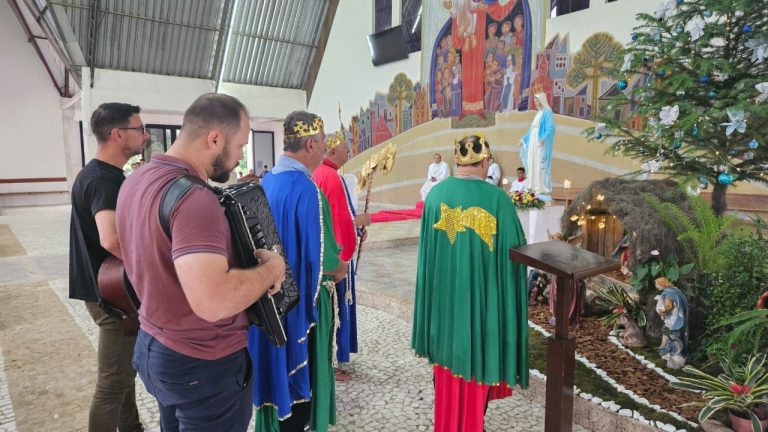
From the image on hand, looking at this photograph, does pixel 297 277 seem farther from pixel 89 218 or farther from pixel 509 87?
pixel 509 87

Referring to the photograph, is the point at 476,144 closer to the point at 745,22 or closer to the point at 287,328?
the point at 287,328

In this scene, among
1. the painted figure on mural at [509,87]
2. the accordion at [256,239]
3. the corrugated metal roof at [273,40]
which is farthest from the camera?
the corrugated metal roof at [273,40]

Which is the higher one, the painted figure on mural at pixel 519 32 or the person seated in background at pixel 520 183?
the painted figure on mural at pixel 519 32

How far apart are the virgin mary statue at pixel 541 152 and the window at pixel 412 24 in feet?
16.7

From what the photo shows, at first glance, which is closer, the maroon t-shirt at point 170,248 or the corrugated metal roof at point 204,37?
the maroon t-shirt at point 170,248

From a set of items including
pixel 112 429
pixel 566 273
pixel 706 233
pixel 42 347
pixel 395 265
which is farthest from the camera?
pixel 395 265

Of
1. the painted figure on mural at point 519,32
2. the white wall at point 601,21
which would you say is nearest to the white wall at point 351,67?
the painted figure on mural at point 519,32

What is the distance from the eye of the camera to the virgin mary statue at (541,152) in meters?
6.93

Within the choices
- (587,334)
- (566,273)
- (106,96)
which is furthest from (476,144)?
(106,96)

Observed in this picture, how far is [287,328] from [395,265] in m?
4.18

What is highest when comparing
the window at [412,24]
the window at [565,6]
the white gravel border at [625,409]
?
the window at [412,24]

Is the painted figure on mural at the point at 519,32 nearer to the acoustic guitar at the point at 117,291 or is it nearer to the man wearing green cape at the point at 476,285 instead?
the man wearing green cape at the point at 476,285

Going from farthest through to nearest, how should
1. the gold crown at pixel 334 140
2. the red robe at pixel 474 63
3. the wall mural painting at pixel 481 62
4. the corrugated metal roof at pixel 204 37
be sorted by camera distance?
1. the corrugated metal roof at pixel 204 37
2. the red robe at pixel 474 63
3. the wall mural painting at pixel 481 62
4. the gold crown at pixel 334 140

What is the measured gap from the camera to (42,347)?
3.52 meters
